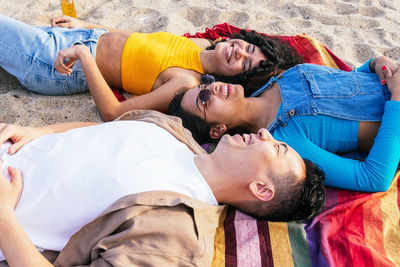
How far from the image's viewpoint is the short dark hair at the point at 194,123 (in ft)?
9.00

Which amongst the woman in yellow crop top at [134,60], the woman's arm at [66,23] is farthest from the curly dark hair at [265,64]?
the woman's arm at [66,23]

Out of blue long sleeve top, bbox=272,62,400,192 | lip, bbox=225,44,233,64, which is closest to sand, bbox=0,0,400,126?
lip, bbox=225,44,233,64

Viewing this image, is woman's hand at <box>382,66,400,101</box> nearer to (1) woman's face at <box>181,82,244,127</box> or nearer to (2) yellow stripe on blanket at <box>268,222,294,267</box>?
(1) woman's face at <box>181,82,244,127</box>

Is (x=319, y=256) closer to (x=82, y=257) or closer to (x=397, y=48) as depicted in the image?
(x=82, y=257)

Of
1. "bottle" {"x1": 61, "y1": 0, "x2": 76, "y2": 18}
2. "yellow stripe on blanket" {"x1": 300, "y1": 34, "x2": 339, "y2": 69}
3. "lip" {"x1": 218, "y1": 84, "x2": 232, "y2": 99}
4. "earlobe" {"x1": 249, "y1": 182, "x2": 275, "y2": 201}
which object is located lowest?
"earlobe" {"x1": 249, "y1": 182, "x2": 275, "y2": 201}

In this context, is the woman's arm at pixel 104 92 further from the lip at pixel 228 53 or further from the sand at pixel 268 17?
the sand at pixel 268 17

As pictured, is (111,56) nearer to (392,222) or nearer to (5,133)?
(5,133)

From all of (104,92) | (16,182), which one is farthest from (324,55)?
(16,182)

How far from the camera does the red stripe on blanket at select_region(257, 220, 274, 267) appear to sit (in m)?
2.00

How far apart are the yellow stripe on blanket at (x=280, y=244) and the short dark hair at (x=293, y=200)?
0.20 ft

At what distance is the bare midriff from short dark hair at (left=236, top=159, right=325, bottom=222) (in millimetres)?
1825

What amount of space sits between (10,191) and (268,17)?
3.71m

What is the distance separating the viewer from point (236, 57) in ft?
10.2

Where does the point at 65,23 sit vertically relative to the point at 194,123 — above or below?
above
